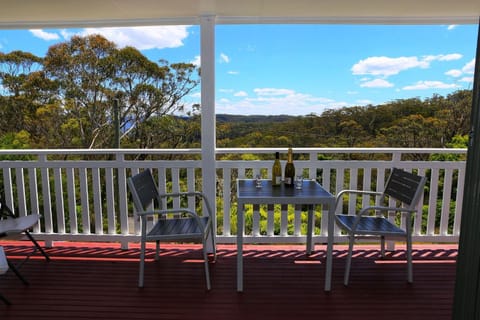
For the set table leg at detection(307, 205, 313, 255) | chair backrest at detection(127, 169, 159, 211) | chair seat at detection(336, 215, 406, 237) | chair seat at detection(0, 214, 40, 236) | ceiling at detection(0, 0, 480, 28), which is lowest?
table leg at detection(307, 205, 313, 255)

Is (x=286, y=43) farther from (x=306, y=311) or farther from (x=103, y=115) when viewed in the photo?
(x=306, y=311)

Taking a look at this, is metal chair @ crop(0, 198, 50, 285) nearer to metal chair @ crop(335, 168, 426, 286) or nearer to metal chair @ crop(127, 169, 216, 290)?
metal chair @ crop(127, 169, 216, 290)

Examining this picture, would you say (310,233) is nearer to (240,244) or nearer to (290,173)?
(290,173)

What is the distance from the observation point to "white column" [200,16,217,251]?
9.32 ft

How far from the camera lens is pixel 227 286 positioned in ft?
8.14

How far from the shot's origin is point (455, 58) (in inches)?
279

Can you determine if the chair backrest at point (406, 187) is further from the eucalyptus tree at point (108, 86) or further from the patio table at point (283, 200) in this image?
the eucalyptus tree at point (108, 86)

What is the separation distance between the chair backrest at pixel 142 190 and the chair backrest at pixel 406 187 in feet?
6.82

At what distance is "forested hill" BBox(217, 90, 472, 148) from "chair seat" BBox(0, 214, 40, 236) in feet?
15.1

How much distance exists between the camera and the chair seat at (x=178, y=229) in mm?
2385

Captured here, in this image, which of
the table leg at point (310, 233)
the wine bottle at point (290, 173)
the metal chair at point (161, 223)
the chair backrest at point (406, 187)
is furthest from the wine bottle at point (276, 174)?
the chair backrest at point (406, 187)

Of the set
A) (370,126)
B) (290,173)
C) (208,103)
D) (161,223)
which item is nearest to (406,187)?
(290,173)

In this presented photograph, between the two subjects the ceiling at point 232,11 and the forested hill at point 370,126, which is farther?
the forested hill at point 370,126

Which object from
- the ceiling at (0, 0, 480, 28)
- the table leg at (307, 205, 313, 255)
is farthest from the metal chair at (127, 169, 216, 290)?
the ceiling at (0, 0, 480, 28)
